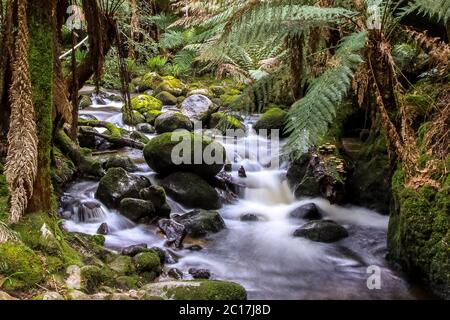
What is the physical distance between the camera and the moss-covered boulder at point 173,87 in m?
10.4

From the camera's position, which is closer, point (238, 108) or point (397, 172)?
point (238, 108)

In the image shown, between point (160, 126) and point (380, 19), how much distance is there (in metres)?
5.68

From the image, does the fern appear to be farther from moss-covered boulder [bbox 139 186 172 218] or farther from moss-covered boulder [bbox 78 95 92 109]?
moss-covered boulder [bbox 78 95 92 109]

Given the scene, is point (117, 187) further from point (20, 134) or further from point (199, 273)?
point (20, 134)

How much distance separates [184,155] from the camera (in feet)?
17.9

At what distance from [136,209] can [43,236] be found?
2277 millimetres

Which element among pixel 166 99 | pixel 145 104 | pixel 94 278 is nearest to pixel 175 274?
pixel 94 278

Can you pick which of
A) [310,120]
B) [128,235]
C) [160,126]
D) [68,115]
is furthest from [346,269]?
[160,126]

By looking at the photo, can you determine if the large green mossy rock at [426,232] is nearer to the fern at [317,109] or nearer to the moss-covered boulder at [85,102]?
the fern at [317,109]

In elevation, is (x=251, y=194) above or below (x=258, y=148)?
below

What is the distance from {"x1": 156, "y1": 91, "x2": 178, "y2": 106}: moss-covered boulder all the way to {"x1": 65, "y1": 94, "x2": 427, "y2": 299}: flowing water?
4457 millimetres

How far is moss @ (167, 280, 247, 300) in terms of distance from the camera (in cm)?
229
